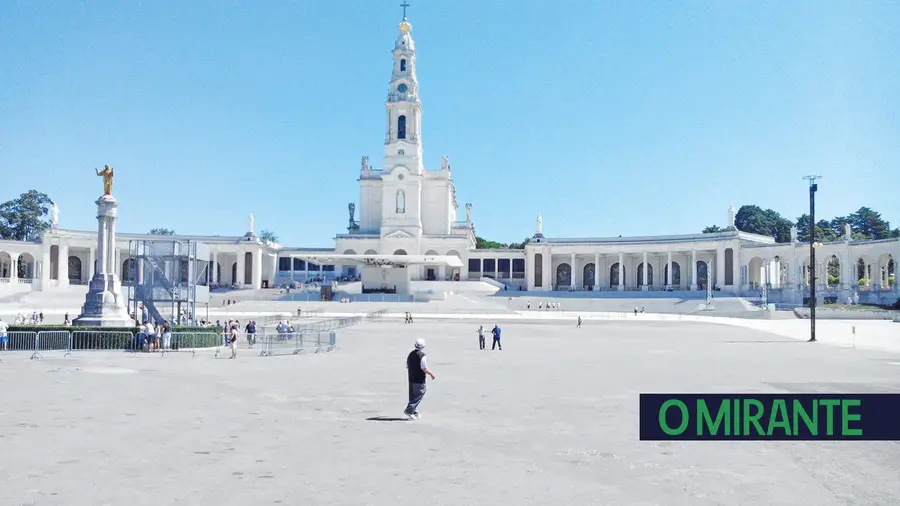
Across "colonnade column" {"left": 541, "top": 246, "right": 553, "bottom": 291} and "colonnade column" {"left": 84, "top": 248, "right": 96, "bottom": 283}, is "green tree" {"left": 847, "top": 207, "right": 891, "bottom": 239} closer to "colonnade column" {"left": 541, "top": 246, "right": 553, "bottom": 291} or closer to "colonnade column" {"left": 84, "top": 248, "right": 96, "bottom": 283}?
"colonnade column" {"left": 541, "top": 246, "right": 553, "bottom": 291}

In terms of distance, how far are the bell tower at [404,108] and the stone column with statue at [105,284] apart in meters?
67.7

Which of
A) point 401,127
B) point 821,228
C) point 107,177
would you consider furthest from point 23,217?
point 821,228

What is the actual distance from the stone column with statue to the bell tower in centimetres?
6774

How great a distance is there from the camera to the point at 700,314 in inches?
2776

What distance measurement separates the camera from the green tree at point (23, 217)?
11112 cm

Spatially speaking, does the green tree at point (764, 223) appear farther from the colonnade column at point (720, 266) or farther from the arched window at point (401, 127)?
the arched window at point (401, 127)

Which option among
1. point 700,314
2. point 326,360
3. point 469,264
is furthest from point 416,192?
point 326,360

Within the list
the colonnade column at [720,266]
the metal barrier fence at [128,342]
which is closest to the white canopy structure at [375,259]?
the colonnade column at [720,266]

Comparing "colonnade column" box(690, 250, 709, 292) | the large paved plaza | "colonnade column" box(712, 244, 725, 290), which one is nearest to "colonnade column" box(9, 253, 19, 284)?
the large paved plaza

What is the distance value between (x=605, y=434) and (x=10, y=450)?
926 cm

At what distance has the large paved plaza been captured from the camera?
9.52 meters

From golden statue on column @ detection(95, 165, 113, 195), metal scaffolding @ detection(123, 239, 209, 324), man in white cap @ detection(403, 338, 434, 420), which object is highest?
golden statue on column @ detection(95, 165, 113, 195)

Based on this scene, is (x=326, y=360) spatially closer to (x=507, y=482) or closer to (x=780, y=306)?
(x=507, y=482)

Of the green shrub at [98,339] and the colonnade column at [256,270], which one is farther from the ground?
the colonnade column at [256,270]
